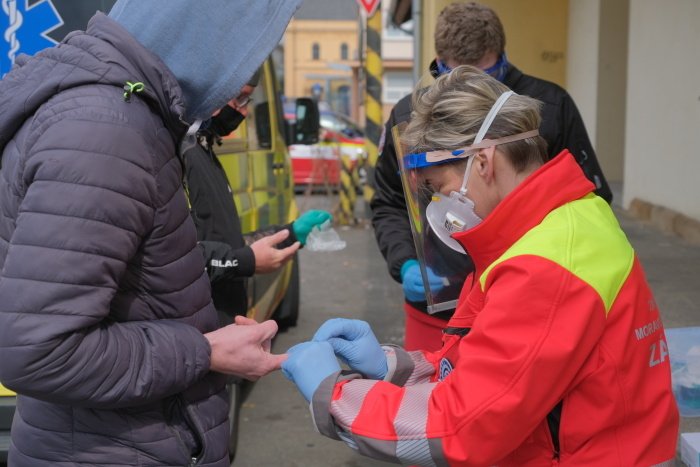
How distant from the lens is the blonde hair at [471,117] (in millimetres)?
1793

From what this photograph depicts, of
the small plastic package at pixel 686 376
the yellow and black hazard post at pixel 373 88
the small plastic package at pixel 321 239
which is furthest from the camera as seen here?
the yellow and black hazard post at pixel 373 88

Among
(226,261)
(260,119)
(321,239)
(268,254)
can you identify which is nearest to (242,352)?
(226,261)

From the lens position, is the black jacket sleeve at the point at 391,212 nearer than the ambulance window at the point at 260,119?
Yes

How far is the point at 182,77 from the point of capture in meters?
1.75

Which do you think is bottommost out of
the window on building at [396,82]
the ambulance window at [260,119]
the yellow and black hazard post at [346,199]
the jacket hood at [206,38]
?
the window on building at [396,82]

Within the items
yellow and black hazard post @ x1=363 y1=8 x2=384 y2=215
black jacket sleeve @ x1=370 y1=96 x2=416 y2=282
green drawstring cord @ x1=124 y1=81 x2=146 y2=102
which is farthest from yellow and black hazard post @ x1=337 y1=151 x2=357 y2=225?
green drawstring cord @ x1=124 y1=81 x2=146 y2=102

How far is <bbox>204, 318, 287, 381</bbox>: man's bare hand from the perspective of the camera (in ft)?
5.82

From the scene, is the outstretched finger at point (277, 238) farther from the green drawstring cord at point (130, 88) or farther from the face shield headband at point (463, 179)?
the green drawstring cord at point (130, 88)

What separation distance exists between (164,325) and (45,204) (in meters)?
0.35

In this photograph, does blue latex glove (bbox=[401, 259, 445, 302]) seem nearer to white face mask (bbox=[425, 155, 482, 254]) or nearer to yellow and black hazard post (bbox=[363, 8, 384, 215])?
white face mask (bbox=[425, 155, 482, 254])

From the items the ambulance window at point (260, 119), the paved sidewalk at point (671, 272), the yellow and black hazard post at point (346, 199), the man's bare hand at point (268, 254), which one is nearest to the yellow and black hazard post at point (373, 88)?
the yellow and black hazard post at point (346, 199)

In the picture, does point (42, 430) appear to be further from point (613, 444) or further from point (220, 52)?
point (613, 444)

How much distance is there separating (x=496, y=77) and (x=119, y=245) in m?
2.03

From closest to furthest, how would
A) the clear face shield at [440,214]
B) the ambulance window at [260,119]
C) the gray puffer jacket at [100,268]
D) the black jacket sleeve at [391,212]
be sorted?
the gray puffer jacket at [100,268], the clear face shield at [440,214], the black jacket sleeve at [391,212], the ambulance window at [260,119]
